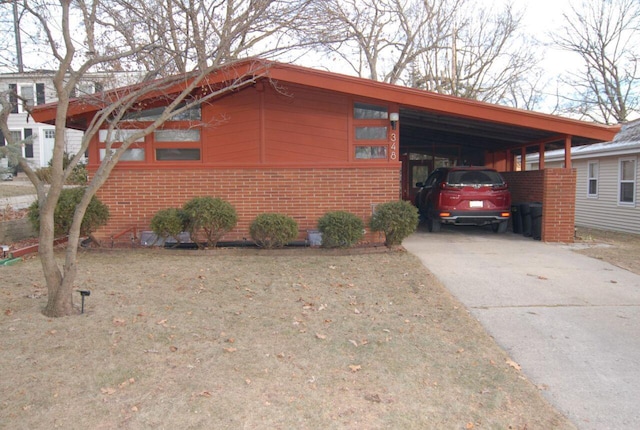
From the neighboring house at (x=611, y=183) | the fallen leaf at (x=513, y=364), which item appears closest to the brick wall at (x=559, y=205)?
the neighboring house at (x=611, y=183)

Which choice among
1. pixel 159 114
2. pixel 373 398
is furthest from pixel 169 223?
pixel 373 398

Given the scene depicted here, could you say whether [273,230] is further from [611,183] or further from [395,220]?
[611,183]

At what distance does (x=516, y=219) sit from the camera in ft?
39.8

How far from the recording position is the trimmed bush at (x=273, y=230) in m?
8.57

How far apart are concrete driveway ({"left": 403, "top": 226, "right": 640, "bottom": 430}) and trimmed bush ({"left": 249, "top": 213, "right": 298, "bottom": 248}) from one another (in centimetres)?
240

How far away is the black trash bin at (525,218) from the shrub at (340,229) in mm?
4794

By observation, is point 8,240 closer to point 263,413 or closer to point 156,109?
point 156,109

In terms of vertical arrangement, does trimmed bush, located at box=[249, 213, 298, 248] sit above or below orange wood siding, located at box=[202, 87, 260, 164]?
below

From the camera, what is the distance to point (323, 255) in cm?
866

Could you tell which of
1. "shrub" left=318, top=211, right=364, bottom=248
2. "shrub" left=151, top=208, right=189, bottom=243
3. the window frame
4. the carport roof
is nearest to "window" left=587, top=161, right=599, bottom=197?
the carport roof

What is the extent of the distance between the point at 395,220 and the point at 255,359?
4.96 metres

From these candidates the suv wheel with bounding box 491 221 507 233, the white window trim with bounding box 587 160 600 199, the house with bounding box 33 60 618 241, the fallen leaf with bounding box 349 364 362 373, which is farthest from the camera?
the white window trim with bounding box 587 160 600 199

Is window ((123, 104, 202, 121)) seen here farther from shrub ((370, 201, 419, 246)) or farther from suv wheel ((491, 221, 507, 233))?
suv wheel ((491, 221, 507, 233))

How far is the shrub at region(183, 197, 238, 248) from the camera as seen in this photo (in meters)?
8.46
